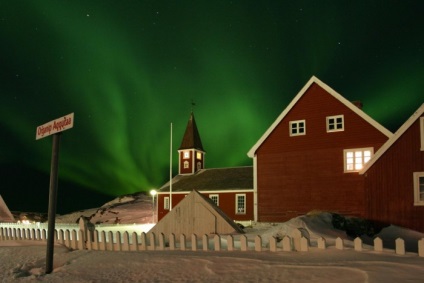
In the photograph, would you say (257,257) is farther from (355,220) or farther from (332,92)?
(332,92)

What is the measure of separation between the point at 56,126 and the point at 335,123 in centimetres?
1884

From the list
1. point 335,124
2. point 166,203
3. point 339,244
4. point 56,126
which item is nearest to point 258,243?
point 339,244

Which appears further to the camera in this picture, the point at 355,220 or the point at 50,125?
the point at 355,220

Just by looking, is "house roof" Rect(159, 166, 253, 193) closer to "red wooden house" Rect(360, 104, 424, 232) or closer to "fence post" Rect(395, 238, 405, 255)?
"red wooden house" Rect(360, 104, 424, 232)

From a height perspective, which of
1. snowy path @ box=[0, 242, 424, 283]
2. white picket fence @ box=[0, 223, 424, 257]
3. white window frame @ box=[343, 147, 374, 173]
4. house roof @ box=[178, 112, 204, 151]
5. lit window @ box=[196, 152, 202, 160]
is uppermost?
house roof @ box=[178, 112, 204, 151]

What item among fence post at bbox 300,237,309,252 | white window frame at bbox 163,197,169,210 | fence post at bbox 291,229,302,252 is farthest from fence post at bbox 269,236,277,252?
white window frame at bbox 163,197,169,210

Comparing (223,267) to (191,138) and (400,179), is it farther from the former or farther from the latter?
(191,138)

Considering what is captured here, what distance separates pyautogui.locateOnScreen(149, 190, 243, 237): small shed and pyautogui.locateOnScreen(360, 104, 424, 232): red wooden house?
28.1 ft

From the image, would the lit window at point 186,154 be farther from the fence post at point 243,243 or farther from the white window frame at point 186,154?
the fence post at point 243,243

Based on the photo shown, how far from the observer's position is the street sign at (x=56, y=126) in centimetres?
959

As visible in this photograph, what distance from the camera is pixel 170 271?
834cm

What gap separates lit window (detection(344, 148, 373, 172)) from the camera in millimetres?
24562

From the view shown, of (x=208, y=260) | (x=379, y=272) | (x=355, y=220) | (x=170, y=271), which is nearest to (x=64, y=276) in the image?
(x=170, y=271)

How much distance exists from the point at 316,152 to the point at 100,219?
3141 centimetres
